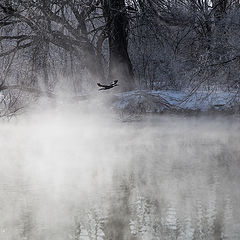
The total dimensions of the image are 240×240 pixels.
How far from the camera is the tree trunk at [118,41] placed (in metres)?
11.6

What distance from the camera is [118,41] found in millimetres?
12391

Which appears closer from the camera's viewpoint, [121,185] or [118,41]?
[121,185]

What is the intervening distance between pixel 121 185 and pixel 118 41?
7007 mm

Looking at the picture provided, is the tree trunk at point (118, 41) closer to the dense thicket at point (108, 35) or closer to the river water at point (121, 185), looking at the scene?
the dense thicket at point (108, 35)

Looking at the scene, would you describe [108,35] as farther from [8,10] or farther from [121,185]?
[121,185]

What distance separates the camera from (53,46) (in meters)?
12.8

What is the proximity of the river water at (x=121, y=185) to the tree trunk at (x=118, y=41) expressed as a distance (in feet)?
8.42

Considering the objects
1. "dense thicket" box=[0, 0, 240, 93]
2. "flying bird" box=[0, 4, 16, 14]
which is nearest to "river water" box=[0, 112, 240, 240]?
"dense thicket" box=[0, 0, 240, 93]

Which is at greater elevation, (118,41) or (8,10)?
(8,10)

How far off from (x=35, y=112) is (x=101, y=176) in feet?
20.7

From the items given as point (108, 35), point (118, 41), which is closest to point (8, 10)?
point (108, 35)

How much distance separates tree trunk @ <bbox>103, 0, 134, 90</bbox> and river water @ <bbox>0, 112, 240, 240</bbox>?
101 inches

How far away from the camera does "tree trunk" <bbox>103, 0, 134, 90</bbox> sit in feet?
38.1

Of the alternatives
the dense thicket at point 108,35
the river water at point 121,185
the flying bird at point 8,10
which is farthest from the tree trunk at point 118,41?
the river water at point 121,185
